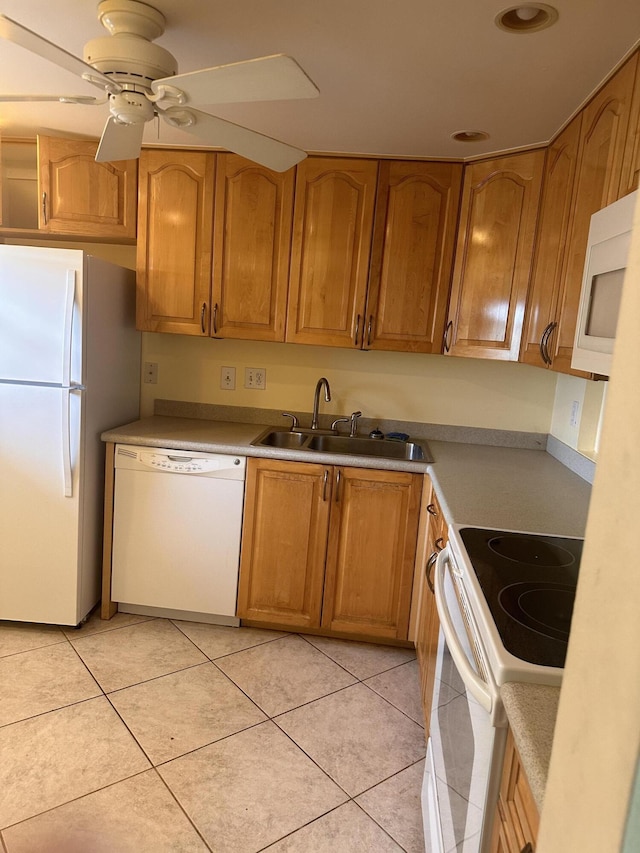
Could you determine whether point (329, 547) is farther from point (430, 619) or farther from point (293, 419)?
point (293, 419)

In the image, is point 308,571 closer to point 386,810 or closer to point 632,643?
point 386,810

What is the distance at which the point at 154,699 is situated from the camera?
2176mm

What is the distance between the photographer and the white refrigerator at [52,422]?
7.73ft

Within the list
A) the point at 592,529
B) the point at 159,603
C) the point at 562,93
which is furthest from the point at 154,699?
the point at 562,93

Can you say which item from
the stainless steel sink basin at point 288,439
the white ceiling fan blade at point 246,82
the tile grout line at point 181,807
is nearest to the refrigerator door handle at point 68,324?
the stainless steel sink basin at point 288,439

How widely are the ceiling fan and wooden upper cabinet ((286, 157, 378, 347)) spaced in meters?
0.96

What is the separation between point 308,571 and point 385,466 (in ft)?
1.99

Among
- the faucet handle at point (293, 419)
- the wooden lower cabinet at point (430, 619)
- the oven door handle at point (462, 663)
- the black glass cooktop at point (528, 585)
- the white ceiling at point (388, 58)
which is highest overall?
the white ceiling at point (388, 58)

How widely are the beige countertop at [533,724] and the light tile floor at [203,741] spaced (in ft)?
3.31

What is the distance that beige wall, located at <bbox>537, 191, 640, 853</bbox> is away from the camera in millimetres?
388

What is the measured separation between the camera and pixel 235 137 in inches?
64.9

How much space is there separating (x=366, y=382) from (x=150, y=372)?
3.81 feet

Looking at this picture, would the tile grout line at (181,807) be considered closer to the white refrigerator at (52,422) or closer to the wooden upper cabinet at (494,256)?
the white refrigerator at (52,422)

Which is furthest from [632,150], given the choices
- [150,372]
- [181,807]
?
[150,372]
